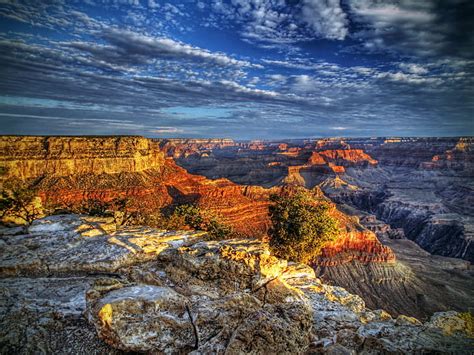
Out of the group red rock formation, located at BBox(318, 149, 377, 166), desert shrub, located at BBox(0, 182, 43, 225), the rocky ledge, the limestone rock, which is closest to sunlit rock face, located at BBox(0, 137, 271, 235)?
desert shrub, located at BBox(0, 182, 43, 225)

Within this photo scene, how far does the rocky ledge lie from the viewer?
554 cm

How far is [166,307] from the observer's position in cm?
628

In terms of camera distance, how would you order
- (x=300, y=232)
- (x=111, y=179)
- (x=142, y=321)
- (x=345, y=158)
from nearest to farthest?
(x=142, y=321), (x=300, y=232), (x=111, y=179), (x=345, y=158)

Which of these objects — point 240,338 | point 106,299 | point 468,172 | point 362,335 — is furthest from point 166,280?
point 468,172

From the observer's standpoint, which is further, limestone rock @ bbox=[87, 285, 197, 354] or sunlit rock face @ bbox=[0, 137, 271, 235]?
sunlit rock face @ bbox=[0, 137, 271, 235]

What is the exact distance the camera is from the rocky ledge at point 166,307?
5539 millimetres

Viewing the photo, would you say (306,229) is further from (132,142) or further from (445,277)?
(132,142)

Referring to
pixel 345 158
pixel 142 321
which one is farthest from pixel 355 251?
pixel 345 158

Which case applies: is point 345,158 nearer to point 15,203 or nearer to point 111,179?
point 111,179

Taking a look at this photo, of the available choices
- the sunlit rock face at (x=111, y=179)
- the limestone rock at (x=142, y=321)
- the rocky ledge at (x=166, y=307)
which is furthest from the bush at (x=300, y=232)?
the sunlit rock face at (x=111, y=179)

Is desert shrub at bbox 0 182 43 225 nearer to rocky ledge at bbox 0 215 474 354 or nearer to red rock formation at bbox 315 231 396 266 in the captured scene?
rocky ledge at bbox 0 215 474 354

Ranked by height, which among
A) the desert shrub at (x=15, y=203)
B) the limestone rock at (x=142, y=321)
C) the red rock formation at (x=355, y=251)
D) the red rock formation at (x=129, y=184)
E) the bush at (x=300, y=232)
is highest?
the limestone rock at (x=142, y=321)

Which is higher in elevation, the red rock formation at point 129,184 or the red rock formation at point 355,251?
the red rock formation at point 129,184

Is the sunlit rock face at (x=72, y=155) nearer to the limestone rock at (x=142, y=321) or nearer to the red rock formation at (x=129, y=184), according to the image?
the red rock formation at (x=129, y=184)
